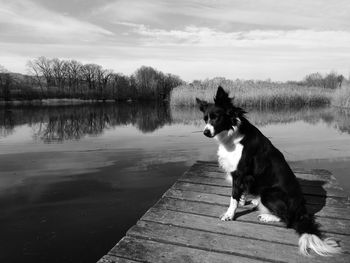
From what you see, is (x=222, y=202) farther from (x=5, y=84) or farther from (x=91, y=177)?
(x=5, y=84)

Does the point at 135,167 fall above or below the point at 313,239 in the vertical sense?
below

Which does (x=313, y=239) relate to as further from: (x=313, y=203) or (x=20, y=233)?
(x=20, y=233)

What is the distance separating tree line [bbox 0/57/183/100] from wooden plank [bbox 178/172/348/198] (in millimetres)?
67946

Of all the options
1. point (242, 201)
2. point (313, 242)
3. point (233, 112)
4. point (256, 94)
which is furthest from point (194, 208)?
point (256, 94)

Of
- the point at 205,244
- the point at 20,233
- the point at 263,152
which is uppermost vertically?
the point at 263,152

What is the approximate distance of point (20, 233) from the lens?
18.0 ft

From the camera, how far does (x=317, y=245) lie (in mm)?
3279

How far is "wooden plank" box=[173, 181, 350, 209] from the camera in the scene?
4766 mm

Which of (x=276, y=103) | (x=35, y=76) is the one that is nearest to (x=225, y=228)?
(x=276, y=103)

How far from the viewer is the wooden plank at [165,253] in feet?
10.5

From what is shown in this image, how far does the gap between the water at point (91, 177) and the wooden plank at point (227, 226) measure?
1.43 meters

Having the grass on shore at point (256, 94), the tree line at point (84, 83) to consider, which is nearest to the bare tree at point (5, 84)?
the tree line at point (84, 83)

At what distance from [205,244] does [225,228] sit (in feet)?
1.60

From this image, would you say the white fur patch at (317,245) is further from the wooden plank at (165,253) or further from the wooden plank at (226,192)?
the wooden plank at (226,192)
